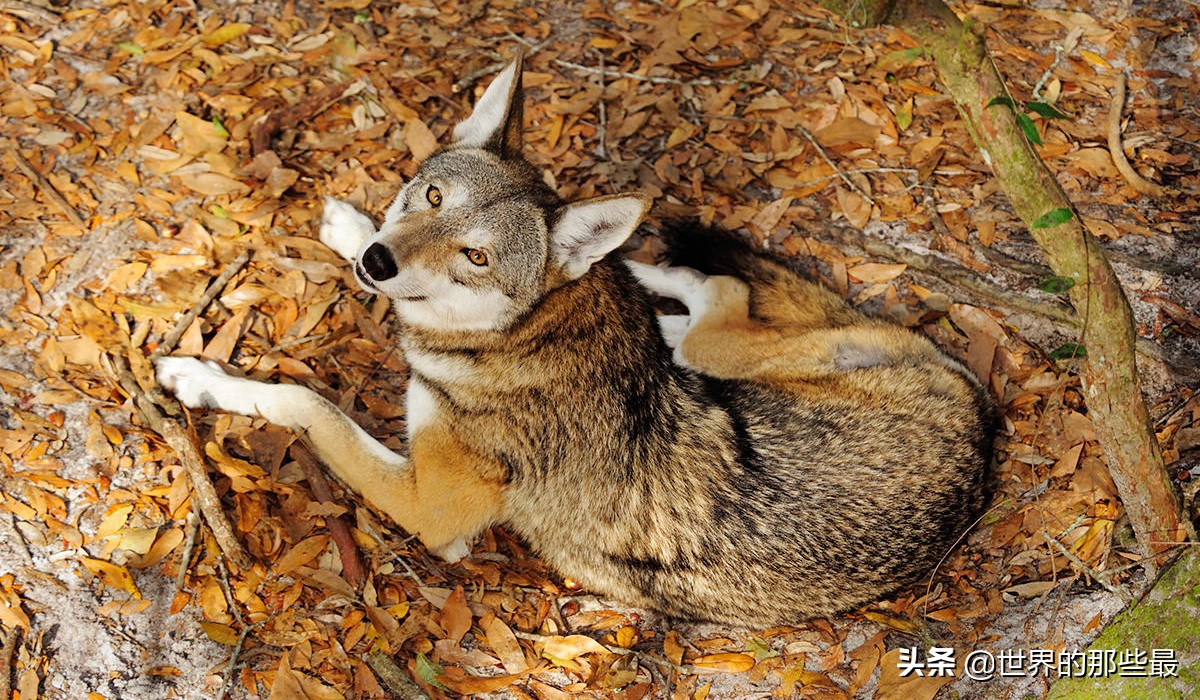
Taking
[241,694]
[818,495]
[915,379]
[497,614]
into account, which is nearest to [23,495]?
[241,694]

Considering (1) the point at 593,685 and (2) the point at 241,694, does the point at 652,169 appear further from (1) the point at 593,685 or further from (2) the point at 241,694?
(2) the point at 241,694

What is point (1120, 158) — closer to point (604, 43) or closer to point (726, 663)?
point (604, 43)

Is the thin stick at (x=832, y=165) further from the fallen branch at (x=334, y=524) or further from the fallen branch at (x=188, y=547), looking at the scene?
the fallen branch at (x=188, y=547)

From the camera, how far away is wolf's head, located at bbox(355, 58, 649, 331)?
14.4 feet

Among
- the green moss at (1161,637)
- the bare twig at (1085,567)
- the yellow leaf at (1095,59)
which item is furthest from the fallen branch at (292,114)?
the green moss at (1161,637)

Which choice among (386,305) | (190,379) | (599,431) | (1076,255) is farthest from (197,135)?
(1076,255)

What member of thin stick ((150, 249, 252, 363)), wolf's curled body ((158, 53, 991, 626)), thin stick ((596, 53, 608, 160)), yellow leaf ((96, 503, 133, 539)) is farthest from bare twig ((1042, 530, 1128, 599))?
thin stick ((150, 249, 252, 363))

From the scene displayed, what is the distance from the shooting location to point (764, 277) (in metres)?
5.83

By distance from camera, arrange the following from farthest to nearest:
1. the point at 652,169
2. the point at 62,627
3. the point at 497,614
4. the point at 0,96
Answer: the point at 652,169 < the point at 0,96 < the point at 497,614 < the point at 62,627

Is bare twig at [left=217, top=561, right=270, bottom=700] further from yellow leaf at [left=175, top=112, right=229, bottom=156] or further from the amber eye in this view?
yellow leaf at [left=175, top=112, right=229, bottom=156]

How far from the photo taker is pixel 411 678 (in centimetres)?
450

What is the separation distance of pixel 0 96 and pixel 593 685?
5670mm

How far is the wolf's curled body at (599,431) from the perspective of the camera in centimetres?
455

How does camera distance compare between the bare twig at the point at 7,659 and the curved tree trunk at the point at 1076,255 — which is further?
the curved tree trunk at the point at 1076,255
